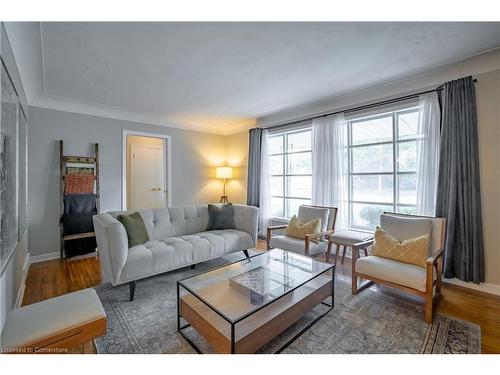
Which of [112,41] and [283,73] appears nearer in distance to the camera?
[112,41]

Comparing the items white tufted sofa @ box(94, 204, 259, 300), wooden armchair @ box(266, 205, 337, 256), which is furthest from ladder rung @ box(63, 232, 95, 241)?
wooden armchair @ box(266, 205, 337, 256)

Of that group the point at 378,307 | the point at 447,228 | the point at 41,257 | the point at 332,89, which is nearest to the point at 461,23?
the point at 332,89

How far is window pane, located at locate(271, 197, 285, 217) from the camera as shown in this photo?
471 centimetres

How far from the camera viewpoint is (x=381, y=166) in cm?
332

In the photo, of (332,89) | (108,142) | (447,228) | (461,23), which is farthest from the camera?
(108,142)

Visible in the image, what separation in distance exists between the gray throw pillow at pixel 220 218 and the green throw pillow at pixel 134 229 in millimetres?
1014

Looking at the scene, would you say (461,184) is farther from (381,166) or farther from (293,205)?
(293,205)

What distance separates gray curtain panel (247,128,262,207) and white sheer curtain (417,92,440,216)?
8.83 feet

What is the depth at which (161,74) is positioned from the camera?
2.76 m

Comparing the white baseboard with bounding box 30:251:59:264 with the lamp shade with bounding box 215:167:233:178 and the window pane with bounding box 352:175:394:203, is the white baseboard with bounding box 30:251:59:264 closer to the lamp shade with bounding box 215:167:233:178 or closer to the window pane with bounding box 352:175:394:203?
the lamp shade with bounding box 215:167:233:178

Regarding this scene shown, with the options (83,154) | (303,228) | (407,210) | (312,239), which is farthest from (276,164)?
(83,154)

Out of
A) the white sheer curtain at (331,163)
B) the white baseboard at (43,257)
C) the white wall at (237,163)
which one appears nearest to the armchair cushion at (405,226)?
the white sheer curtain at (331,163)

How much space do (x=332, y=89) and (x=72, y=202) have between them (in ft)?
14.0
